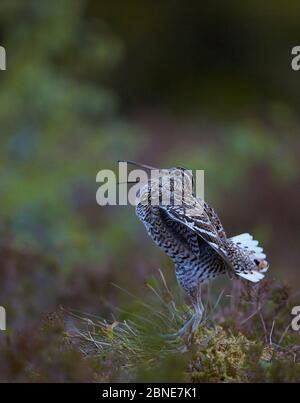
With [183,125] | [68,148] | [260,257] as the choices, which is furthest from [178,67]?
[260,257]

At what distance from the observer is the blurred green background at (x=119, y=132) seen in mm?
8406

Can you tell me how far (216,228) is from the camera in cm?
457

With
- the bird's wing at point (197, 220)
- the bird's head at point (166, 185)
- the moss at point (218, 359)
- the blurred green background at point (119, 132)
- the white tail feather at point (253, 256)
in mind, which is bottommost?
the moss at point (218, 359)

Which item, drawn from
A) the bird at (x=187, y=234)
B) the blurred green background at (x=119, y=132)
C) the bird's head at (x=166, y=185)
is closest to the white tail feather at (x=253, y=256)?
the bird at (x=187, y=234)

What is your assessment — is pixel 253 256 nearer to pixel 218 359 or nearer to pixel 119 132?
pixel 218 359

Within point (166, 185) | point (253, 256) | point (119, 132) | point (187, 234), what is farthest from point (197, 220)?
point (119, 132)

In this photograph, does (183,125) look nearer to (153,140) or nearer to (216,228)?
(153,140)

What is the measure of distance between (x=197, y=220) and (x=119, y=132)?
7476 millimetres

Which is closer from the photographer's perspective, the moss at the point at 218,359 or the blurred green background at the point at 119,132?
the moss at the point at 218,359

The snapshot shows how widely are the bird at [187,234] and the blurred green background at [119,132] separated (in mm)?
1734

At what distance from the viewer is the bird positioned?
4379 millimetres

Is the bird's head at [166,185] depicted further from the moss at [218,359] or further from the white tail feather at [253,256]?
the moss at [218,359]

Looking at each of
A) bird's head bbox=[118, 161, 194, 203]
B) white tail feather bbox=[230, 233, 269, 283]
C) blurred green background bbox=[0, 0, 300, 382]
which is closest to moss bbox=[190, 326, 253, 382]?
white tail feather bbox=[230, 233, 269, 283]
